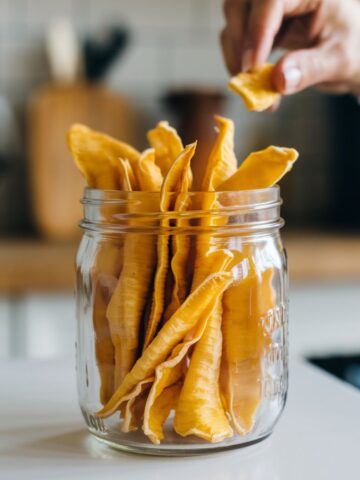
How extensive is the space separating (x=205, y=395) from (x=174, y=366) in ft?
0.09

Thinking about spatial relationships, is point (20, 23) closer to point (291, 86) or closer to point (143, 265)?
point (291, 86)

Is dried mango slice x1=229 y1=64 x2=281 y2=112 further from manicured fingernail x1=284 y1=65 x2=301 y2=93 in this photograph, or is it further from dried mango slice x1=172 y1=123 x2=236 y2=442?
dried mango slice x1=172 y1=123 x2=236 y2=442

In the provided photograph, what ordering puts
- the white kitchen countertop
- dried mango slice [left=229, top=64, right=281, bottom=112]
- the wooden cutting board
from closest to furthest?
1. the white kitchen countertop
2. dried mango slice [left=229, top=64, right=281, bottom=112]
3. the wooden cutting board

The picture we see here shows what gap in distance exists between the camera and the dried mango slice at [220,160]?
0.53 metres

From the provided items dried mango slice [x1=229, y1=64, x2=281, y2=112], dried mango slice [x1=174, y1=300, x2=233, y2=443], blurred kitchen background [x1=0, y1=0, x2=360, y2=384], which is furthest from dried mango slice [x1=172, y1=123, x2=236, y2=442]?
blurred kitchen background [x1=0, y1=0, x2=360, y2=384]

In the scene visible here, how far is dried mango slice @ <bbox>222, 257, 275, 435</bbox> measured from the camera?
507 millimetres

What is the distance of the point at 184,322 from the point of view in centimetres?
48

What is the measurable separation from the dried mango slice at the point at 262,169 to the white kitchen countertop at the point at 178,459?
0.61 feet

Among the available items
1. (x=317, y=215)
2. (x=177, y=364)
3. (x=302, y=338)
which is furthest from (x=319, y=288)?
(x=177, y=364)

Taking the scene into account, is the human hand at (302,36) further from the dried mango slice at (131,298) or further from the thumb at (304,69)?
the dried mango slice at (131,298)

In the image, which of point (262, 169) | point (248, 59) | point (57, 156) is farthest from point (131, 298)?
point (57, 156)

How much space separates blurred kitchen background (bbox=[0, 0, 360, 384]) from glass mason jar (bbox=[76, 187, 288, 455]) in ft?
3.11

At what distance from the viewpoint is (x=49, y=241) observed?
1661 millimetres

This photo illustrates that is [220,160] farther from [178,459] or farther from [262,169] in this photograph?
[178,459]
